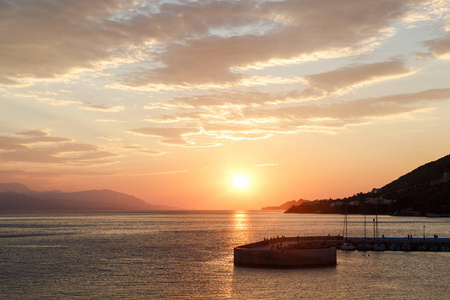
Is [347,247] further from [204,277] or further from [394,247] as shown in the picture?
[204,277]

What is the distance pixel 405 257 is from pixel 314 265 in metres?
33.1

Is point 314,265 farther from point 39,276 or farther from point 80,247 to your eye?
point 80,247

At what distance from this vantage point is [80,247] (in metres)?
128

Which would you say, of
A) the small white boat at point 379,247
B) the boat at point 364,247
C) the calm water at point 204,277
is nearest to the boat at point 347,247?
the boat at point 364,247

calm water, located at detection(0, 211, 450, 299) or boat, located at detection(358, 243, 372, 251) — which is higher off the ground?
boat, located at detection(358, 243, 372, 251)

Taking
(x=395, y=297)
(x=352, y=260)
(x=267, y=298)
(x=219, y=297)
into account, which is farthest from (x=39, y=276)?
(x=352, y=260)

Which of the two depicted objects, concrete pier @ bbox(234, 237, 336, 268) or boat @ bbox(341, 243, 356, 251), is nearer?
concrete pier @ bbox(234, 237, 336, 268)

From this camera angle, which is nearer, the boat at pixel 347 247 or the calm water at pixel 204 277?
the calm water at pixel 204 277

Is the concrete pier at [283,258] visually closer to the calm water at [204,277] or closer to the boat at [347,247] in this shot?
the calm water at [204,277]

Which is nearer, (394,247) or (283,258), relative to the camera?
(283,258)

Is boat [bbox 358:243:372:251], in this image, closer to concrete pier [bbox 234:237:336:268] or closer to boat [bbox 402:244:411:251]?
boat [bbox 402:244:411:251]

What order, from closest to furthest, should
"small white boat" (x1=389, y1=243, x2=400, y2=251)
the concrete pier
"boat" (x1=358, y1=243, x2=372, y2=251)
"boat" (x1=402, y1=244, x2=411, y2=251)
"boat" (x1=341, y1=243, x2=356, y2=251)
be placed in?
the concrete pier, "boat" (x1=341, y1=243, x2=356, y2=251), "boat" (x1=358, y1=243, x2=372, y2=251), "boat" (x1=402, y1=244, x2=411, y2=251), "small white boat" (x1=389, y1=243, x2=400, y2=251)

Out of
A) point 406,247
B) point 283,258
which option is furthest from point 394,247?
point 283,258

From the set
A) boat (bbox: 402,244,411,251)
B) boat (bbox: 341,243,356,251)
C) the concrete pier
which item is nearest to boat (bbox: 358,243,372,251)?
boat (bbox: 341,243,356,251)
